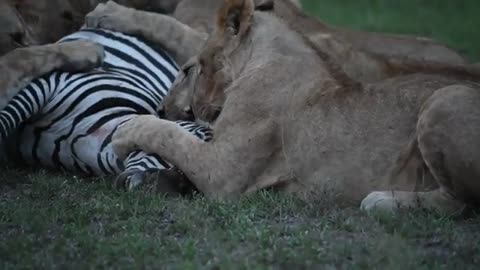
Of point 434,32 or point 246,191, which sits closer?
point 246,191

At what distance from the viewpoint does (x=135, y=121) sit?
6.28m

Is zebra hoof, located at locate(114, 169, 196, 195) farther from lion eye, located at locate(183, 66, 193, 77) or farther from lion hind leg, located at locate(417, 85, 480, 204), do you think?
lion hind leg, located at locate(417, 85, 480, 204)

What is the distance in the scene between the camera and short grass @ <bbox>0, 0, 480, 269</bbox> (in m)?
4.68

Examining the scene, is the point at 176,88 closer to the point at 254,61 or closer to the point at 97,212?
the point at 254,61

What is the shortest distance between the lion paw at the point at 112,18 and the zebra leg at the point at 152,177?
117 centimetres

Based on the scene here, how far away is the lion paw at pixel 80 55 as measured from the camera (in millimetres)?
6734

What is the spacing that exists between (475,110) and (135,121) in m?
1.75

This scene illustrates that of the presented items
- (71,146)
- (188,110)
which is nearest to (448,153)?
(188,110)

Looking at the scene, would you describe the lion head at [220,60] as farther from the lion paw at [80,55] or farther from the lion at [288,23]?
the lion paw at [80,55]

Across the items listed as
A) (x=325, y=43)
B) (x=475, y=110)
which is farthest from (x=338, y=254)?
(x=325, y=43)

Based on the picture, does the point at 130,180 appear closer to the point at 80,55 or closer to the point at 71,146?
the point at 71,146

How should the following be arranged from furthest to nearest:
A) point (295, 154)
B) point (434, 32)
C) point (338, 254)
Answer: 1. point (434, 32)
2. point (295, 154)
3. point (338, 254)

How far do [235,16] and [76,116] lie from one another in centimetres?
106

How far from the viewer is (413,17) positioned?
14625mm
